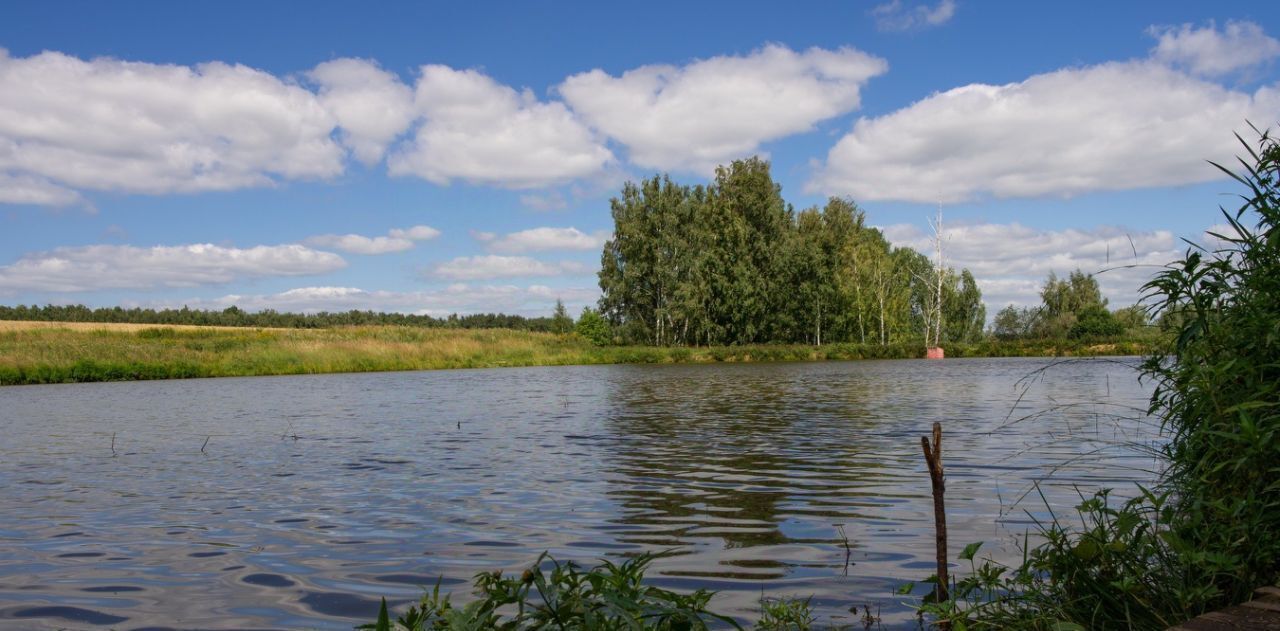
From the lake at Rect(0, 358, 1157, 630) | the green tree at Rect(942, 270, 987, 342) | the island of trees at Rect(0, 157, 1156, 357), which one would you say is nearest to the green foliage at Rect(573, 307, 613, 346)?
the island of trees at Rect(0, 157, 1156, 357)

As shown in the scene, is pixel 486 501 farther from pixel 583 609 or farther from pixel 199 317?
pixel 199 317

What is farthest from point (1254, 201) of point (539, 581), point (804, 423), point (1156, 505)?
point (804, 423)

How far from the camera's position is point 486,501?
28.7 feet

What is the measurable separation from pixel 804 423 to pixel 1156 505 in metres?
11.7

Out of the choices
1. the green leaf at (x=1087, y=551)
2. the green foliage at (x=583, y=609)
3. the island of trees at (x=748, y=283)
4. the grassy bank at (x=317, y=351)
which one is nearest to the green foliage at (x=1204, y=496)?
the green leaf at (x=1087, y=551)

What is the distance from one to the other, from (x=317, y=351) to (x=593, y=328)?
31.3 m

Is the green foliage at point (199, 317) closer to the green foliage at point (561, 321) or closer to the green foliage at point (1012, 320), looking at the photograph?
the green foliage at point (561, 321)

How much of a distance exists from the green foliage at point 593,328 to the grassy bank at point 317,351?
555 centimetres

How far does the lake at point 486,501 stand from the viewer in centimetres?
565

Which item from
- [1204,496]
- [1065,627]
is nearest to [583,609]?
[1065,627]

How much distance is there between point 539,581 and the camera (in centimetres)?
336

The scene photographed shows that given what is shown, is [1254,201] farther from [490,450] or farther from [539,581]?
[490,450]

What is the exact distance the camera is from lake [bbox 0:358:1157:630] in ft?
18.5

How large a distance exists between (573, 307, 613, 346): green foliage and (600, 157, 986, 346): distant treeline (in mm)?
1348
